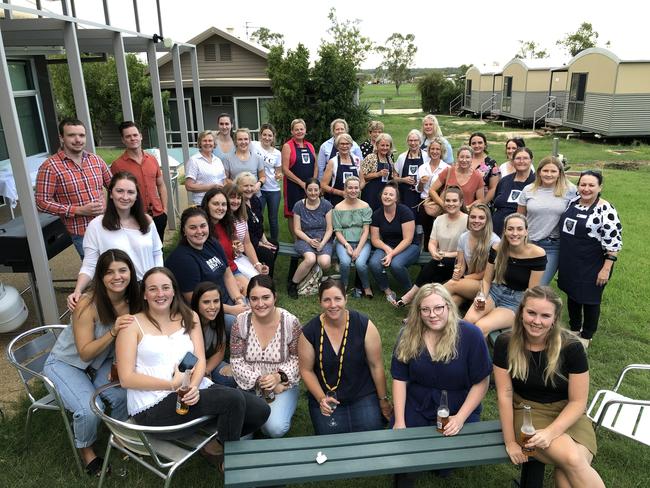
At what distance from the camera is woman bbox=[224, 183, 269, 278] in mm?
5180

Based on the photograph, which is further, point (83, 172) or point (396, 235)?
point (396, 235)

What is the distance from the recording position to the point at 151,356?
298cm

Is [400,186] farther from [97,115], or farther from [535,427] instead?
[97,115]

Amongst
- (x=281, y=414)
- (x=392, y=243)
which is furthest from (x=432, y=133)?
(x=281, y=414)

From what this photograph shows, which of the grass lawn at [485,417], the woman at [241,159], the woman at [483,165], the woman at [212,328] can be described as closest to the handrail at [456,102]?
the grass lawn at [485,417]

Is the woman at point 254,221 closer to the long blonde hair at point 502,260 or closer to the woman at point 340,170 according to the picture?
the woman at point 340,170

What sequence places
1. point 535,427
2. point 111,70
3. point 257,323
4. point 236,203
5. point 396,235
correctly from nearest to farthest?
1. point 535,427
2. point 257,323
3. point 236,203
4. point 396,235
5. point 111,70

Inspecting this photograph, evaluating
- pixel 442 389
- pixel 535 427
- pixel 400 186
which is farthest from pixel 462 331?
pixel 400 186

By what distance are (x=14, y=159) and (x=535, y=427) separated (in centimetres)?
444

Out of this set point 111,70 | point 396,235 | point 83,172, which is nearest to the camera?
point 83,172

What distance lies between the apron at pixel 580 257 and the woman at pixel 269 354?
2.68 m

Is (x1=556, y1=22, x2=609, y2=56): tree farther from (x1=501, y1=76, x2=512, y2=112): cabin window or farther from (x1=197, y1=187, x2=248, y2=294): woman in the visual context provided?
(x1=197, y1=187, x2=248, y2=294): woman

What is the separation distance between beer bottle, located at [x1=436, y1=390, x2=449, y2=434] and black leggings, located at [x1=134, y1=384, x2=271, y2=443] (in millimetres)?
1144

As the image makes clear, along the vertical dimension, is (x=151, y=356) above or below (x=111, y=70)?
below
